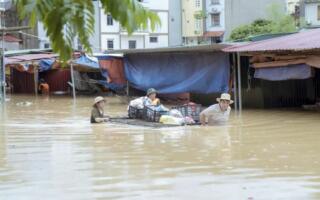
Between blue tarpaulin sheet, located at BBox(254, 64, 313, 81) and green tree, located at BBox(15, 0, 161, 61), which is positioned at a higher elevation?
green tree, located at BBox(15, 0, 161, 61)

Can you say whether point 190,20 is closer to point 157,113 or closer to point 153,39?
point 153,39

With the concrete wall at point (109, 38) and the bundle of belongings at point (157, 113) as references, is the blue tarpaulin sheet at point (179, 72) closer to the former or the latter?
the bundle of belongings at point (157, 113)

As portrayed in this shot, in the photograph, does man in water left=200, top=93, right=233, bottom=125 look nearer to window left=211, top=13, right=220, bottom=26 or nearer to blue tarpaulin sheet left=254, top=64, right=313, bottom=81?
blue tarpaulin sheet left=254, top=64, right=313, bottom=81

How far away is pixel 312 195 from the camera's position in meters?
6.26

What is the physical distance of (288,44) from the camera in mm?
16719

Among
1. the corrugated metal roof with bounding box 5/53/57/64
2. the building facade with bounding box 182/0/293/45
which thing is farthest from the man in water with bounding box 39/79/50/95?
the building facade with bounding box 182/0/293/45

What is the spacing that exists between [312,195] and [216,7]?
56.7 meters

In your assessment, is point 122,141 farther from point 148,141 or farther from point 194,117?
point 194,117

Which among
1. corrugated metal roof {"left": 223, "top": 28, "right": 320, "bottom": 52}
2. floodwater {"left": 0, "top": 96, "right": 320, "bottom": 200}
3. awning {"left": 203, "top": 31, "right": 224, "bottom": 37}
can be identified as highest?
awning {"left": 203, "top": 31, "right": 224, "bottom": 37}

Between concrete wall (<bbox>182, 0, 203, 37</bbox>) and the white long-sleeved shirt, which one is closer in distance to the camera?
the white long-sleeved shirt

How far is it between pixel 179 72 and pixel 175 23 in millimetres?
41777

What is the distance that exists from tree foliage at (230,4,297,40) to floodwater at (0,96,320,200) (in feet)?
107

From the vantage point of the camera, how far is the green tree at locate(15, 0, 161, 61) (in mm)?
2008

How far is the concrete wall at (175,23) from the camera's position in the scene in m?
62.4
